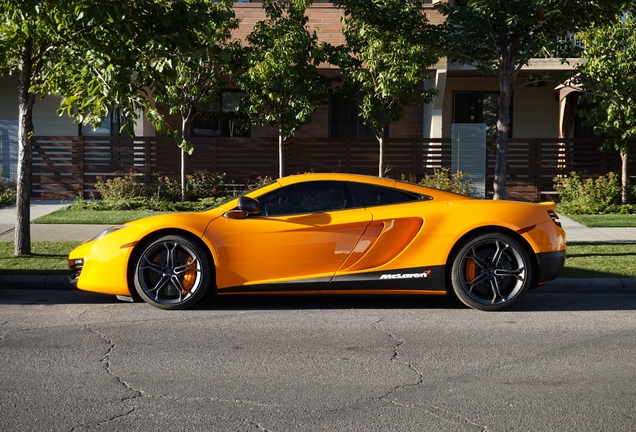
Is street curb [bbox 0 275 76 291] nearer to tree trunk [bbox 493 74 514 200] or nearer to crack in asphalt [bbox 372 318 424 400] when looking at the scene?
crack in asphalt [bbox 372 318 424 400]

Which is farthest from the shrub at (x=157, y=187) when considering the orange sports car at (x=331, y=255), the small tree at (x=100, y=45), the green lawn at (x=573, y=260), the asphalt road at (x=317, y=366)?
the orange sports car at (x=331, y=255)

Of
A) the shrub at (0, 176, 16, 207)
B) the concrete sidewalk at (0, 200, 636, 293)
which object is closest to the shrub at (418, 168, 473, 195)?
the concrete sidewalk at (0, 200, 636, 293)

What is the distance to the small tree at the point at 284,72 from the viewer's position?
16328 mm

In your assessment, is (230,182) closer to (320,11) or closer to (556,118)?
(320,11)

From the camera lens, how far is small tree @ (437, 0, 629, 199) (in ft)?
35.7

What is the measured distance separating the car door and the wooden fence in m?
12.0

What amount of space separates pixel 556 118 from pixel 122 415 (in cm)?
2013

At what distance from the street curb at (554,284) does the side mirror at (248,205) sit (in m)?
2.57

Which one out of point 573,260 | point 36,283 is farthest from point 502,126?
point 36,283

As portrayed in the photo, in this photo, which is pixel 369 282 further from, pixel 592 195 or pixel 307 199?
pixel 592 195

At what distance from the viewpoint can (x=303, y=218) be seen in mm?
7867

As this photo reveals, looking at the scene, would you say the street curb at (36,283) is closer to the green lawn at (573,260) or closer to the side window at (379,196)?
the green lawn at (573,260)

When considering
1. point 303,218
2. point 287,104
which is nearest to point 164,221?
point 303,218

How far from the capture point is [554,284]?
911 centimetres
